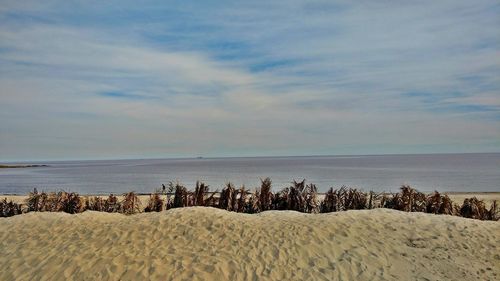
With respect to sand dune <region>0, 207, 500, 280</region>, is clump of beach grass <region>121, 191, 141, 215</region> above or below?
above

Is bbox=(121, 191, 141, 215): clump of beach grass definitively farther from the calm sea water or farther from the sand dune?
the calm sea water

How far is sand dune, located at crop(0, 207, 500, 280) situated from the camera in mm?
10719

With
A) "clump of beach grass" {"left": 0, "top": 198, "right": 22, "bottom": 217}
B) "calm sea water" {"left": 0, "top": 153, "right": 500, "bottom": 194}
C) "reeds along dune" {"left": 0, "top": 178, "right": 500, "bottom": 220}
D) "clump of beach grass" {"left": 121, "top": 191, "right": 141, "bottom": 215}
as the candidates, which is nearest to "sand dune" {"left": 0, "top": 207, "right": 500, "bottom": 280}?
"reeds along dune" {"left": 0, "top": 178, "right": 500, "bottom": 220}

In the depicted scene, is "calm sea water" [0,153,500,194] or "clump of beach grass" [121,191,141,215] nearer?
"clump of beach grass" [121,191,141,215]

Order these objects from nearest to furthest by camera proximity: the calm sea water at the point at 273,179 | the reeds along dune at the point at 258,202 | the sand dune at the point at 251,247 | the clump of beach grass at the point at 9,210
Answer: the sand dune at the point at 251,247
the reeds along dune at the point at 258,202
the clump of beach grass at the point at 9,210
the calm sea water at the point at 273,179

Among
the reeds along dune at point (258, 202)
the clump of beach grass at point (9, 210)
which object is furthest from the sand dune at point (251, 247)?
the clump of beach grass at point (9, 210)

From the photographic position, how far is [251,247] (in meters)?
11.7

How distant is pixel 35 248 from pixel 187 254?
4.39 meters

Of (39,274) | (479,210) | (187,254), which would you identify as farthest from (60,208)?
(479,210)

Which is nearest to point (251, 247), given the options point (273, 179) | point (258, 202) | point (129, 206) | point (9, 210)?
point (258, 202)

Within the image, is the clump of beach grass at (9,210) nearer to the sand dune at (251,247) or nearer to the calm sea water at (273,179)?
the sand dune at (251,247)

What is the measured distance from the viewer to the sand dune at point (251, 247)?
10719 mm

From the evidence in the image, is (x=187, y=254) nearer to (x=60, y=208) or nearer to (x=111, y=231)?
(x=111, y=231)

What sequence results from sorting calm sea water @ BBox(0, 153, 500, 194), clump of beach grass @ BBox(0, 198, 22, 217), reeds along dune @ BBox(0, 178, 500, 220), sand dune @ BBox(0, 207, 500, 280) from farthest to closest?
calm sea water @ BBox(0, 153, 500, 194), clump of beach grass @ BBox(0, 198, 22, 217), reeds along dune @ BBox(0, 178, 500, 220), sand dune @ BBox(0, 207, 500, 280)
